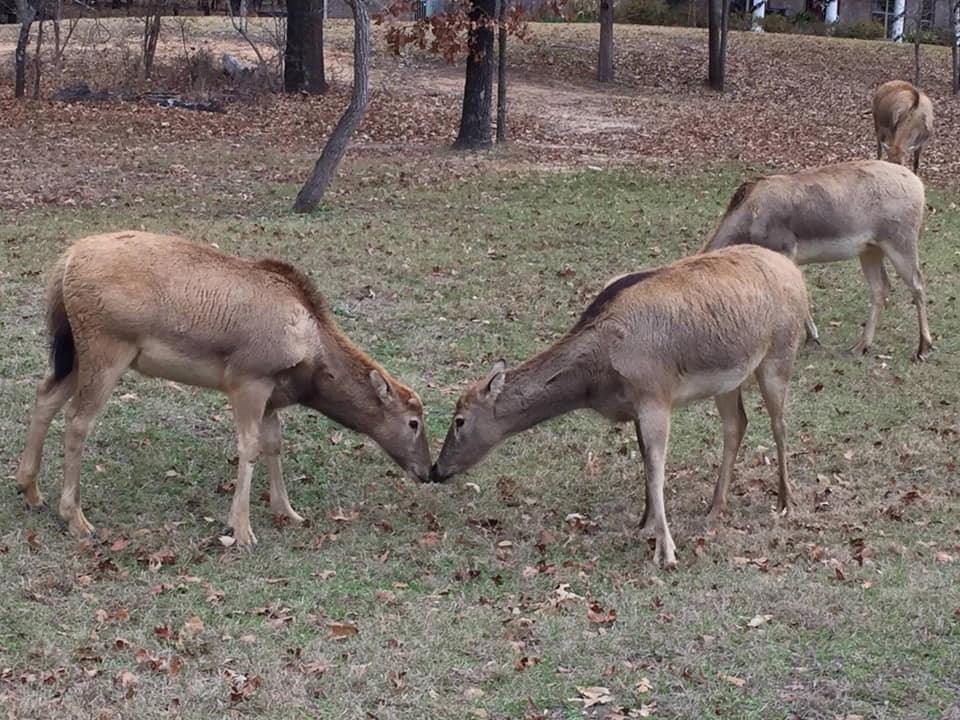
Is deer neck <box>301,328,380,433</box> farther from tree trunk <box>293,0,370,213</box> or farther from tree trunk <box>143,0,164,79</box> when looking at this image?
tree trunk <box>143,0,164,79</box>

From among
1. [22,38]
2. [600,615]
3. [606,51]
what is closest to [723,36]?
[606,51]

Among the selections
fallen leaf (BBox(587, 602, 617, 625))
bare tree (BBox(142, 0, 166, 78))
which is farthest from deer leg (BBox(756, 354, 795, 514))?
bare tree (BBox(142, 0, 166, 78))

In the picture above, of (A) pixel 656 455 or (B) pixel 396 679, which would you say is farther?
(A) pixel 656 455

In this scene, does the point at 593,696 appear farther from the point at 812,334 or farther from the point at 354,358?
the point at 812,334

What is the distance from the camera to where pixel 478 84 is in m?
22.0

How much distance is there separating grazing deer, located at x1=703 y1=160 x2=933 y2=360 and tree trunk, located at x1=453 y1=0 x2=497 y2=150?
395 inches

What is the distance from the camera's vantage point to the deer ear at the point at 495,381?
27.1 feet

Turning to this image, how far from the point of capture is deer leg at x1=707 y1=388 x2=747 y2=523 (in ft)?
28.8

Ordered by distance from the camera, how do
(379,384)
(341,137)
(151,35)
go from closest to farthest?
1. (379,384)
2. (341,137)
3. (151,35)

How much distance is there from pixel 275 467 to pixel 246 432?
491mm

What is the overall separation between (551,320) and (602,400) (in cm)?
462

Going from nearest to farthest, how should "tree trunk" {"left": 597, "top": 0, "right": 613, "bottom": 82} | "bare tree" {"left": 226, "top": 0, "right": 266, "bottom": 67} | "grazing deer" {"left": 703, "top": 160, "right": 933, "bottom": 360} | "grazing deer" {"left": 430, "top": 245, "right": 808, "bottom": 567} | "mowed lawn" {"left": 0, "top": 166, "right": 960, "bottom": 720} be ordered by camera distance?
"mowed lawn" {"left": 0, "top": 166, "right": 960, "bottom": 720}, "grazing deer" {"left": 430, "top": 245, "right": 808, "bottom": 567}, "grazing deer" {"left": 703, "top": 160, "right": 933, "bottom": 360}, "bare tree" {"left": 226, "top": 0, "right": 266, "bottom": 67}, "tree trunk" {"left": 597, "top": 0, "right": 613, "bottom": 82}

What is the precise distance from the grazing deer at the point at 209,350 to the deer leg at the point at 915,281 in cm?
588

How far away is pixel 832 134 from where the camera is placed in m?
26.7
